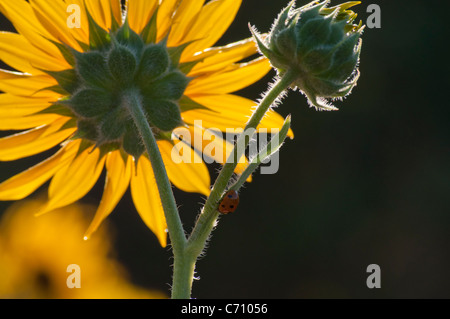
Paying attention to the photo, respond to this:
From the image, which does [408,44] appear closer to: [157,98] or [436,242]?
[436,242]

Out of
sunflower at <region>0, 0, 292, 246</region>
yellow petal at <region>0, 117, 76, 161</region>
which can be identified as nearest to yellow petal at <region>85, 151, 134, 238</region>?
sunflower at <region>0, 0, 292, 246</region>

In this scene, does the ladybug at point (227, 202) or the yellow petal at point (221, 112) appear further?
the yellow petal at point (221, 112)

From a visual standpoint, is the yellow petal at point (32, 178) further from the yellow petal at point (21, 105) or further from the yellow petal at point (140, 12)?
the yellow petal at point (140, 12)

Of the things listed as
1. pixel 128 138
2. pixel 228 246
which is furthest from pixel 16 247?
pixel 228 246

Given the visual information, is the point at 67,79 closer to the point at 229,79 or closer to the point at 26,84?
the point at 26,84

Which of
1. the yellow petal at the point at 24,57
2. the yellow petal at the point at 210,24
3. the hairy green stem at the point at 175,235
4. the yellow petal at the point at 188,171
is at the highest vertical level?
the yellow petal at the point at 210,24

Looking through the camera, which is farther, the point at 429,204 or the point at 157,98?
Result: the point at 429,204

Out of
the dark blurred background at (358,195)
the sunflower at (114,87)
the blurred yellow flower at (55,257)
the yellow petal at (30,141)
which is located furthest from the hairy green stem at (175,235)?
the dark blurred background at (358,195)
